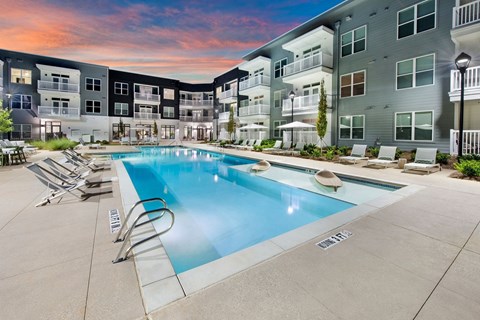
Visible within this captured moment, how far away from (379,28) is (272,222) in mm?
16191

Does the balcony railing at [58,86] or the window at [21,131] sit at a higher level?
the balcony railing at [58,86]

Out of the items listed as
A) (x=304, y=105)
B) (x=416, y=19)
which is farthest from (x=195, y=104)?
(x=416, y=19)

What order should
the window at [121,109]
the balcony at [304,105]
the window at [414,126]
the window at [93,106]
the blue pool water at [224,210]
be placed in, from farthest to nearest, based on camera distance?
1. the window at [121,109]
2. the window at [93,106]
3. the balcony at [304,105]
4. the window at [414,126]
5. the blue pool water at [224,210]

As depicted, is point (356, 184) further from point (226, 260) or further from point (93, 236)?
point (93, 236)

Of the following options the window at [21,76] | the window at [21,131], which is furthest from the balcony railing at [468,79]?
the window at [21,76]

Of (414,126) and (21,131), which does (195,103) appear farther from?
(414,126)

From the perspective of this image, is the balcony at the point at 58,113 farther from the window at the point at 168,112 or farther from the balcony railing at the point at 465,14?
the balcony railing at the point at 465,14

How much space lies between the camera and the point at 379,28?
49.7ft

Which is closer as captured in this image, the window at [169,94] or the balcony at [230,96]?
the balcony at [230,96]

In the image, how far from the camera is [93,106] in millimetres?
31750

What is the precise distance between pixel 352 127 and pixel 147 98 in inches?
1197

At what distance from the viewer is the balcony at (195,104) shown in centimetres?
4038

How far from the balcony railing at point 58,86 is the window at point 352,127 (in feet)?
103

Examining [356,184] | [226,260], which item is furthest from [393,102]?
[226,260]
